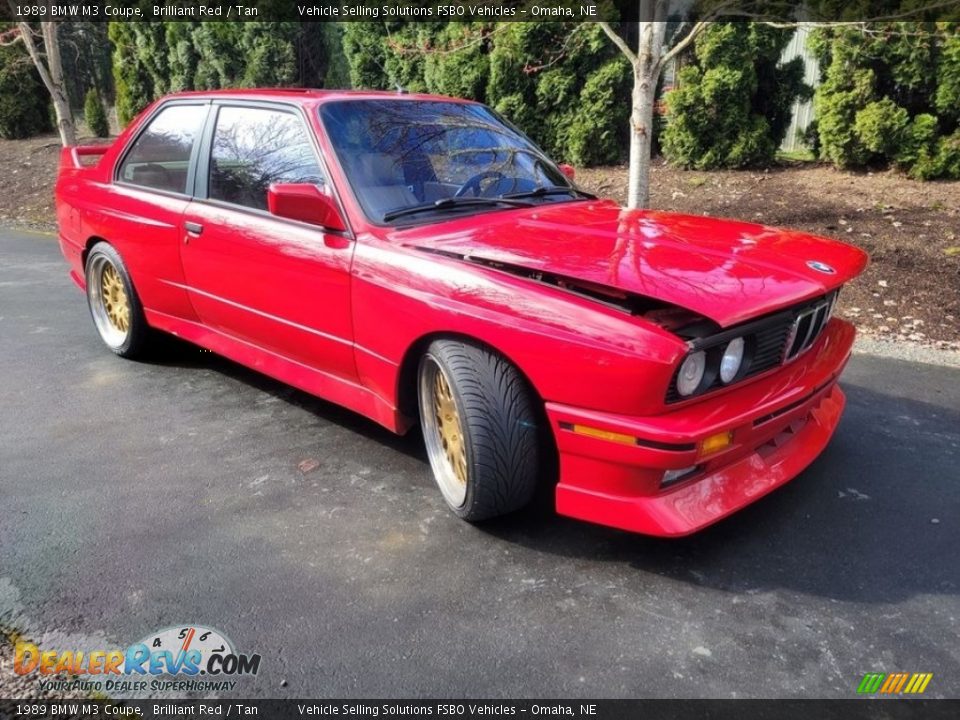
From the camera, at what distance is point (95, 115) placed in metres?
16.4

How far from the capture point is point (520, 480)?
2.69m

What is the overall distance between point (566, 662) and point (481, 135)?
2.60 meters

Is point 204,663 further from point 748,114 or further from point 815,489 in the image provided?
point 748,114

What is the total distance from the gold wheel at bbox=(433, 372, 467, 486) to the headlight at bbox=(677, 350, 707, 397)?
2.91ft

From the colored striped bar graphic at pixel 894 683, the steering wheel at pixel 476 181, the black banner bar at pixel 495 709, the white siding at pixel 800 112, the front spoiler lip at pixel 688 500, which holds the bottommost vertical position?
the black banner bar at pixel 495 709

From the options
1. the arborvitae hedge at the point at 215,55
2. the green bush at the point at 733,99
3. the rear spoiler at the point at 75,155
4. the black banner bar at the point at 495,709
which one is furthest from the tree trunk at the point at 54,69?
the black banner bar at the point at 495,709

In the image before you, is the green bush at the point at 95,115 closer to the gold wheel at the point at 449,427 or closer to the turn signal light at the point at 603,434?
the gold wheel at the point at 449,427

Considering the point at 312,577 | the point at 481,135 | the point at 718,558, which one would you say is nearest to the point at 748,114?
the point at 481,135

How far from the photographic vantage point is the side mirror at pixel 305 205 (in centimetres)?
304

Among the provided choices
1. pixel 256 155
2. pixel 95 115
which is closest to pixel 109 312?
pixel 256 155

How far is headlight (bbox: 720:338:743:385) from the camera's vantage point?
2.48 meters

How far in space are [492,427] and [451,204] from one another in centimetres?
116

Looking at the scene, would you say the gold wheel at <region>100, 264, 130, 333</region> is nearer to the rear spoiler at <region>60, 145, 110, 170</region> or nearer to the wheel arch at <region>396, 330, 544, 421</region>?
the rear spoiler at <region>60, 145, 110, 170</region>

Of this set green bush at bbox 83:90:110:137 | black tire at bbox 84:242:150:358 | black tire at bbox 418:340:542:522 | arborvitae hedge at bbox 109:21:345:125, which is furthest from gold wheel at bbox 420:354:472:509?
green bush at bbox 83:90:110:137
